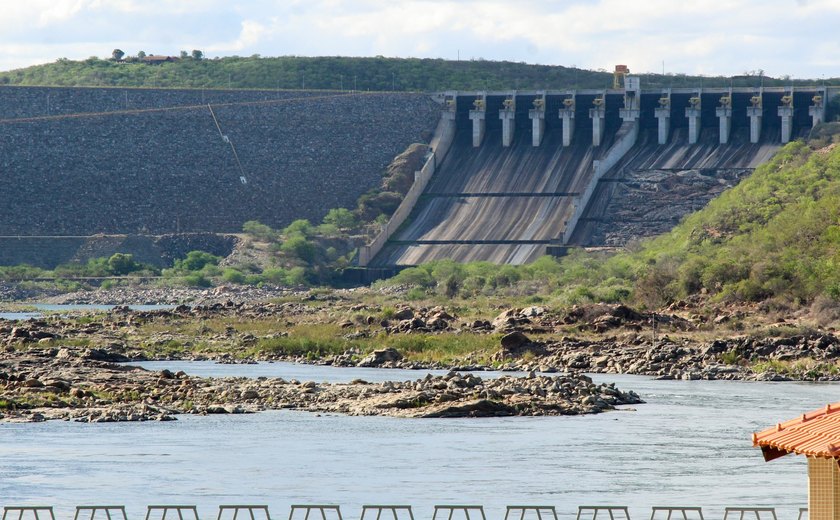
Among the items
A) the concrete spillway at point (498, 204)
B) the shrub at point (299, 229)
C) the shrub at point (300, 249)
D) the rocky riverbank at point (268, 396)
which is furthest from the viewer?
the shrub at point (299, 229)

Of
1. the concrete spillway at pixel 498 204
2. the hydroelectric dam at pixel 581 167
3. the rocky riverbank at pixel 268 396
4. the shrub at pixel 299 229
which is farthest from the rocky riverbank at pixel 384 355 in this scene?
the shrub at pixel 299 229

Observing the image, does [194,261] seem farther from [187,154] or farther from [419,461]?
[419,461]

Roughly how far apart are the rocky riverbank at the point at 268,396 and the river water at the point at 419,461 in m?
1.11

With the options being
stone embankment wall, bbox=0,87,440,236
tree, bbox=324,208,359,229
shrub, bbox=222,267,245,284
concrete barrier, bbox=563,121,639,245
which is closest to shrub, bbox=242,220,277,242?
stone embankment wall, bbox=0,87,440,236

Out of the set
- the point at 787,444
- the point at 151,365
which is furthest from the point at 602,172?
the point at 787,444

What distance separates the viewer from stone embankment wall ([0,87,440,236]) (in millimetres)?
121312

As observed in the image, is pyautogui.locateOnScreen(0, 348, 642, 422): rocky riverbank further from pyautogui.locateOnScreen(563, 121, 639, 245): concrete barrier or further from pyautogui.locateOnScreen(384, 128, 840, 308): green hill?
pyautogui.locateOnScreen(563, 121, 639, 245): concrete barrier

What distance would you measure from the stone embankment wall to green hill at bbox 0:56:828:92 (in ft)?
67.5

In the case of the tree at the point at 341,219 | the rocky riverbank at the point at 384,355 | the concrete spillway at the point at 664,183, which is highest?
the concrete spillway at the point at 664,183

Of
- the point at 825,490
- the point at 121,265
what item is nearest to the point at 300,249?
the point at 121,265

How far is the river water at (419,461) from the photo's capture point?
30469 mm

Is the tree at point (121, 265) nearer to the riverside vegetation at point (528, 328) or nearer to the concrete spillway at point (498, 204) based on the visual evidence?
the riverside vegetation at point (528, 328)

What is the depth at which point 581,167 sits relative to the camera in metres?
115

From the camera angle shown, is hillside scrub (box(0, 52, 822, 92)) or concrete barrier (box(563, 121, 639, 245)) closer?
concrete barrier (box(563, 121, 639, 245))
